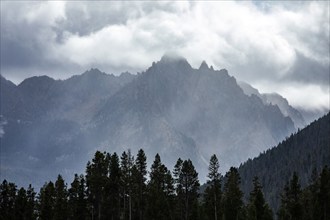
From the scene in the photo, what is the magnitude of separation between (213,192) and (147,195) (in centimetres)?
1648

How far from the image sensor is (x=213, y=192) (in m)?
139

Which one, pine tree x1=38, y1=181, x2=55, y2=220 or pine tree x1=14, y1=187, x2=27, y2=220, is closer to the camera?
pine tree x1=38, y1=181, x2=55, y2=220

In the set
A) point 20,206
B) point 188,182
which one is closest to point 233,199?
point 188,182

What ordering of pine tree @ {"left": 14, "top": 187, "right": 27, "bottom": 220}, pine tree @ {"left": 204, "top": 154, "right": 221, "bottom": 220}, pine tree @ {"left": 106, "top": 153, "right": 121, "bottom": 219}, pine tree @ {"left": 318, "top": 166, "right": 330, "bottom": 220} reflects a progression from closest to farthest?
pine tree @ {"left": 106, "top": 153, "right": 121, "bottom": 219}
pine tree @ {"left": 204, "top": 154, "right": 221, "bottom": 220}
pine tree @ {"left": 318, "top": 166, "right": 330, "bottom": 220}
pine tree @ {"left": 14, "top": 187, "right": 27, "bottom": 220}

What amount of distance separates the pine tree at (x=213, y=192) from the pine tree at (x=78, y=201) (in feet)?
96.8

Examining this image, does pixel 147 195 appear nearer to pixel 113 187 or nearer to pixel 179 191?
pixel 179 191

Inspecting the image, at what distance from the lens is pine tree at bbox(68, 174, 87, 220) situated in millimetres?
135750

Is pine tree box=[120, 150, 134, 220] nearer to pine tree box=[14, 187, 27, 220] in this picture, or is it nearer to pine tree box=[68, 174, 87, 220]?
pine tree box=[68, 174, 87, 220]

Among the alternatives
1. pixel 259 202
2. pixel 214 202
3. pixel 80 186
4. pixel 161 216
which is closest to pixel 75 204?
pixel 80 186

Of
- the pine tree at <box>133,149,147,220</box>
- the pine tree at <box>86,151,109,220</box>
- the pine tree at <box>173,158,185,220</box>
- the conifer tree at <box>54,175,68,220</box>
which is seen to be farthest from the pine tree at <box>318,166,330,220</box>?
the conifer tree at <box>54,175,68,220</box>

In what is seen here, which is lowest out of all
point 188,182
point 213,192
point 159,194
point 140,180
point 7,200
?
point 159,194

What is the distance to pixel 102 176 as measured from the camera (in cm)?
12950

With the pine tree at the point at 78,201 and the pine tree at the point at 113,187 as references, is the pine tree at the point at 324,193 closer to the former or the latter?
the pine tree at the point at 113,187

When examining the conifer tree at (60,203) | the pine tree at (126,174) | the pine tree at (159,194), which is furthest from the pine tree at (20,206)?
the pine tree at (159,194)
